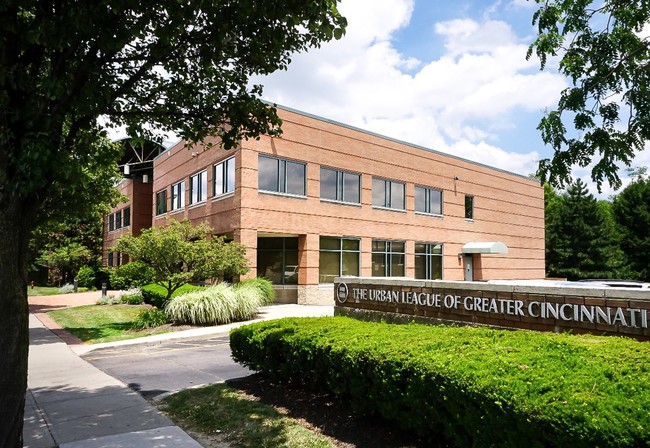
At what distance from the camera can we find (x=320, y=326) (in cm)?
697

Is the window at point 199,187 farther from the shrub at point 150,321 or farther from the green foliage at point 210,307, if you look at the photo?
the shrub at point 150,321

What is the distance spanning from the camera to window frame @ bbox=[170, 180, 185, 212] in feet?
94.0

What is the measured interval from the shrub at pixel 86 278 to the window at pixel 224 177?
21423mm

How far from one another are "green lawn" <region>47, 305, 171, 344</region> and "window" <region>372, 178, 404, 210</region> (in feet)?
44.1

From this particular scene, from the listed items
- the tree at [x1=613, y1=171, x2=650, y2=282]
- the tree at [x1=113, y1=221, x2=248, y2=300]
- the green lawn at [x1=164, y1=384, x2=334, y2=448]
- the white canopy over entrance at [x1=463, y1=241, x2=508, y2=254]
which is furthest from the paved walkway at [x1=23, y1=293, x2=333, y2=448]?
the tree at [x1=613, y1=171, x2=650, y2=282]

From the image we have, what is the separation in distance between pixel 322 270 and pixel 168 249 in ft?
29.2

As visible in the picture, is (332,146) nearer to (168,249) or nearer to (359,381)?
(168,249)

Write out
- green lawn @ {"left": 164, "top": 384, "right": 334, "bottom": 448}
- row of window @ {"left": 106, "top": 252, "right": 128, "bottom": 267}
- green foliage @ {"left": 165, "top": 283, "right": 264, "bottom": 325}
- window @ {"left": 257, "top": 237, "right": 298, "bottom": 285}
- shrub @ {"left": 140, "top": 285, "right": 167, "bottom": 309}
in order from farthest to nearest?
1. row of window @ {"left": 106, "top": 252, "right": 128, "bottom": 267}
2. window @ {"left": 257, "top": 237, "right": 298, "bottom": 285}
3. shrub @ {"left": 140, "top": 285, "right": 167, "bottom": 309}
4. green foliage @ {"left": 165, "top": 283, "right": 264, "bottom": 325}
5. green lawn @ {"left": 164, "top": 384, "right": 334, "bottom": 448}

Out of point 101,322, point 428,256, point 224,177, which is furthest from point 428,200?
point 101,322

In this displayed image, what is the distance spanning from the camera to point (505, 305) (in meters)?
7.38

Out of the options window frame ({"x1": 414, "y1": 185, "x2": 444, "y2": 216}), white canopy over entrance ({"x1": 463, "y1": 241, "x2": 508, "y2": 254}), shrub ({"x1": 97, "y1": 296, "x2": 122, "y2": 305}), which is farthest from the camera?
white canopy over entrance ({"x1": 463, "y1": 241, "x2": 508, "y2": 254})

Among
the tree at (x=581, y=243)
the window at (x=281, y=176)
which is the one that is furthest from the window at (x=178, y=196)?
the tree at (x=581, y=243)

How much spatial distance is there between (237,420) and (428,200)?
25.7 m

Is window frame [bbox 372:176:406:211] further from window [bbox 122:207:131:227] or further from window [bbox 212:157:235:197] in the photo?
window [bbox 122:207:131:227]
